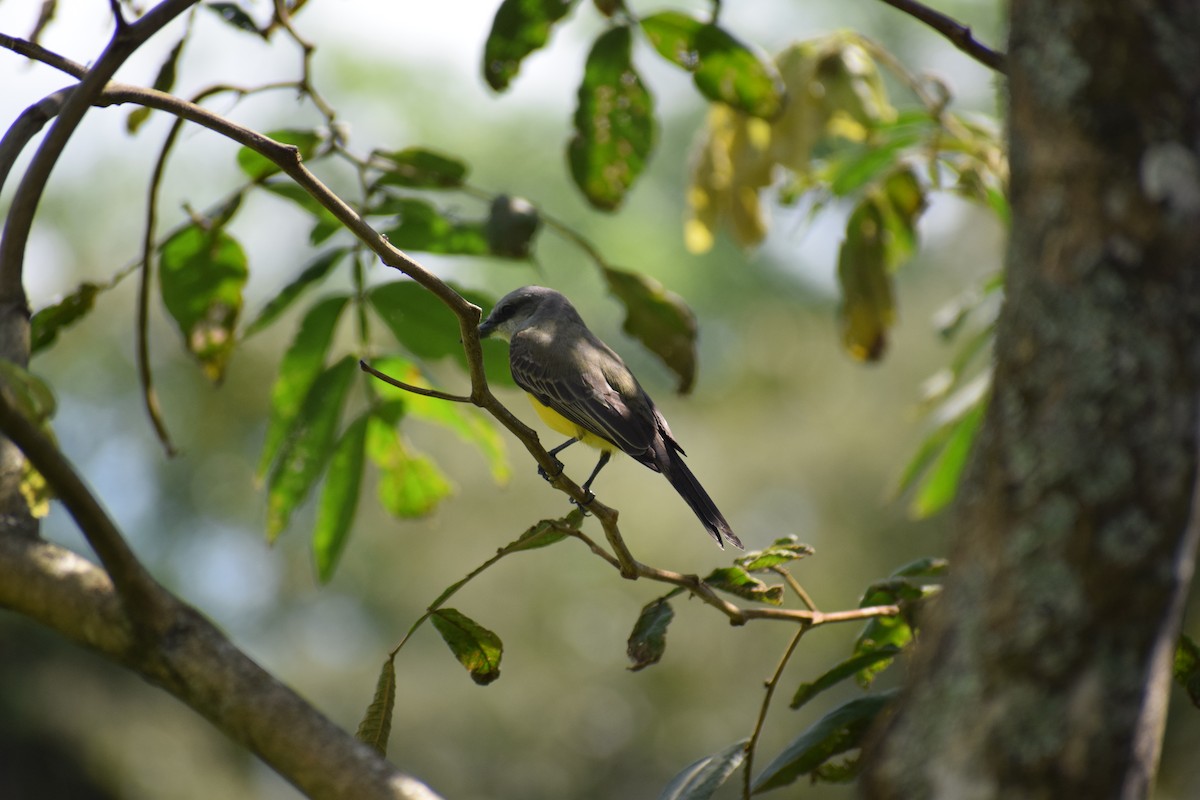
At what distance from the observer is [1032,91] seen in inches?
55.2

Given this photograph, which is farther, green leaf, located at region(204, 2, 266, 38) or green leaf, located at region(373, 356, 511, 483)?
green leaf, located at region(373, 356, 511, 483)

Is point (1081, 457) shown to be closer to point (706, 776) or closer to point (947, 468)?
point (706, 776)

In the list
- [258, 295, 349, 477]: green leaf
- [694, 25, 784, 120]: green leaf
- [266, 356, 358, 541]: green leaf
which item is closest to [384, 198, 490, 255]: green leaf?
[258, 295, 349, 477]: green leaf

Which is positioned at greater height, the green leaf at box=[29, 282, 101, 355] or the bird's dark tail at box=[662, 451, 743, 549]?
the green leaf at box=[29, 282, 101, 355]

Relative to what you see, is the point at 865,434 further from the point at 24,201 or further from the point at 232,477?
the point at 24,201

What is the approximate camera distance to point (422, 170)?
3104 mm

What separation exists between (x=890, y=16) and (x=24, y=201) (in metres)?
17.3

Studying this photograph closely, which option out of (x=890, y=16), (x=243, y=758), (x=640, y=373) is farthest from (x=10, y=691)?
(x=890, y=16)

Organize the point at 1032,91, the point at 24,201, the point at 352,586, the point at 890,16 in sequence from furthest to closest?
the point at 890,16 → the point at 352,586 → the point at 24,201 → the point at 1032,91

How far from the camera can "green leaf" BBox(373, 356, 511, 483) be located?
3041mm

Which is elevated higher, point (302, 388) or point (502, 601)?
point (302, 388)

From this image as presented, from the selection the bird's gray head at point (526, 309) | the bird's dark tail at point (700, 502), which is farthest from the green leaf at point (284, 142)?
the bird's gray head at point (526, 309)

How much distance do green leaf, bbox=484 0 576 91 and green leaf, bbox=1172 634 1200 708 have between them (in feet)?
6.55

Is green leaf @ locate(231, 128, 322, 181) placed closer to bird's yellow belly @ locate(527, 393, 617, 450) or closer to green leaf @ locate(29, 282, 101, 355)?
green leaf @ locate(29, 282, 101, 355)
